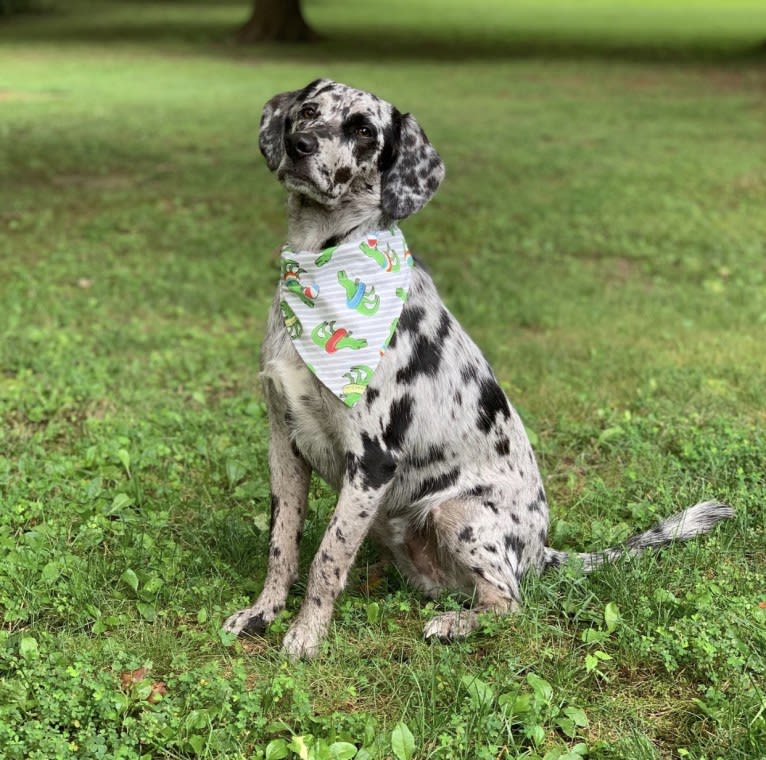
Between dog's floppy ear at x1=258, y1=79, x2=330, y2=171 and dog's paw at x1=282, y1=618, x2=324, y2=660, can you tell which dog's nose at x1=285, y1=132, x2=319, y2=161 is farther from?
dog's paw at x1=282, y1=618, x2=324, y2=660

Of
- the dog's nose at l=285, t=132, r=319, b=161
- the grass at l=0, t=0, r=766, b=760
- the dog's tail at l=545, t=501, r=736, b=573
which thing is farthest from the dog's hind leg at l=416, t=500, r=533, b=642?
the dog's nose at l=285, t=132, r=319, b=161

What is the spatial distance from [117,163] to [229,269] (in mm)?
4359

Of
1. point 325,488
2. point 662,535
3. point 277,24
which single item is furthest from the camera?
point 277,24

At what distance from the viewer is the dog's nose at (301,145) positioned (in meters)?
3.58

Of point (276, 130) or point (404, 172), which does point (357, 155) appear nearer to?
point (404, 172)

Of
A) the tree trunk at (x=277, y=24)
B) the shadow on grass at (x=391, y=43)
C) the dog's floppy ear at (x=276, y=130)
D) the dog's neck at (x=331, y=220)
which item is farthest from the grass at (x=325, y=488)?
the tree trunk at (x=277, y=24)

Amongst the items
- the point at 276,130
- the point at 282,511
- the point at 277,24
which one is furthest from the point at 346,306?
the point at 277,24

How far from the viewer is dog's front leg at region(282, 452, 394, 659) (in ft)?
12.2

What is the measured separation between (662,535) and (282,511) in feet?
5.27

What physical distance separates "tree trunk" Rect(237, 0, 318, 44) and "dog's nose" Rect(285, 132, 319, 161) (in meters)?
24.5

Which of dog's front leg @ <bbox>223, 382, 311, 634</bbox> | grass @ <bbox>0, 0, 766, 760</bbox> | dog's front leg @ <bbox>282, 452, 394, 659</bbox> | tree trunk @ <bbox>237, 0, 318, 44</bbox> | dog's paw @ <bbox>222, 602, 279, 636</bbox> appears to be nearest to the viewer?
grass @ <bbox>0, 0, 766, 760</bbox>

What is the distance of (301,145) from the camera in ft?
11.7

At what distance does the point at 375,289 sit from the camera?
3768 millimetres

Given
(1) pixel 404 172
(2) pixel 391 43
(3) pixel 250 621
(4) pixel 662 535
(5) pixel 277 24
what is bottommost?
(3) pixel 250 621
